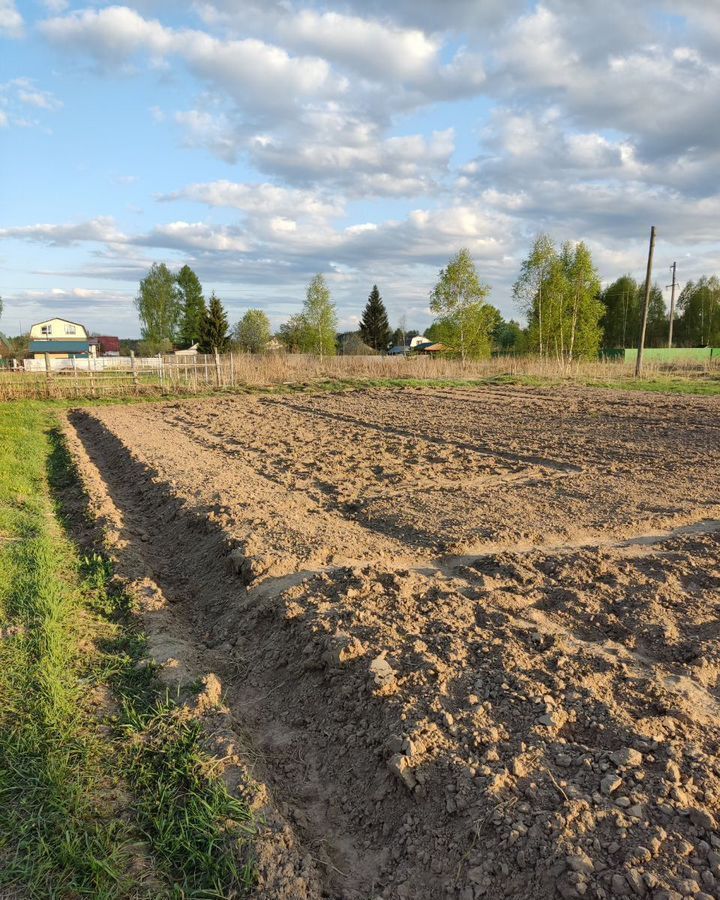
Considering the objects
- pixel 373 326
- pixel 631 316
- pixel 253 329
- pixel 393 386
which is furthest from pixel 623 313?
pixel 393 386

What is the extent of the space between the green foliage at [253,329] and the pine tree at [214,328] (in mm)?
5226

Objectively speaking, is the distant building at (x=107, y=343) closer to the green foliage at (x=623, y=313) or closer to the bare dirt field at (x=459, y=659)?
the green foliage at (x=623, y=313)

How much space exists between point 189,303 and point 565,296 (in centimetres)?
4107

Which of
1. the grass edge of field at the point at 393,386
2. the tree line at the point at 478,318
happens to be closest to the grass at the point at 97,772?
the grass edge of field at the point at 393,386

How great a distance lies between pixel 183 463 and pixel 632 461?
6.76m

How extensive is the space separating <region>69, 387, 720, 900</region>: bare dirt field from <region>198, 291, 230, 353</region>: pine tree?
4880 centimetres

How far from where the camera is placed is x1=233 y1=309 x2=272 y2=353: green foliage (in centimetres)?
6288

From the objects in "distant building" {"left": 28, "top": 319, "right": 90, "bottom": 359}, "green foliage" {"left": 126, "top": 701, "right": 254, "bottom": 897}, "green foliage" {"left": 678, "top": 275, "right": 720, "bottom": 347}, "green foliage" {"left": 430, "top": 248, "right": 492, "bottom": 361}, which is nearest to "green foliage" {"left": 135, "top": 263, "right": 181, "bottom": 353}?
"distant building" {"left": 28, "top": 319, "right": 90, "bottom": 359}

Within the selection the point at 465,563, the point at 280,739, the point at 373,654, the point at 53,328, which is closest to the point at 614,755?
the point at 373,654

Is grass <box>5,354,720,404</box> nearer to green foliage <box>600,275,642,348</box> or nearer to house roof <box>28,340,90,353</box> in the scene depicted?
green foliage <box>600,275,642,348</box>

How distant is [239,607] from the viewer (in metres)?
4.60

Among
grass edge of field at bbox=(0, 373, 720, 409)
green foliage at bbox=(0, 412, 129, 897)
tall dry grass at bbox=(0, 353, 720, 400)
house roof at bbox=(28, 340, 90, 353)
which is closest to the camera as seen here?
green foliage at bbox=(0, 412, 129, 897)

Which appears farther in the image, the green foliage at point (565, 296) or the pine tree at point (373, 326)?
the pine tree at point (373, 326)

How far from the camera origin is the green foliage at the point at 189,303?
6462 centimetres
